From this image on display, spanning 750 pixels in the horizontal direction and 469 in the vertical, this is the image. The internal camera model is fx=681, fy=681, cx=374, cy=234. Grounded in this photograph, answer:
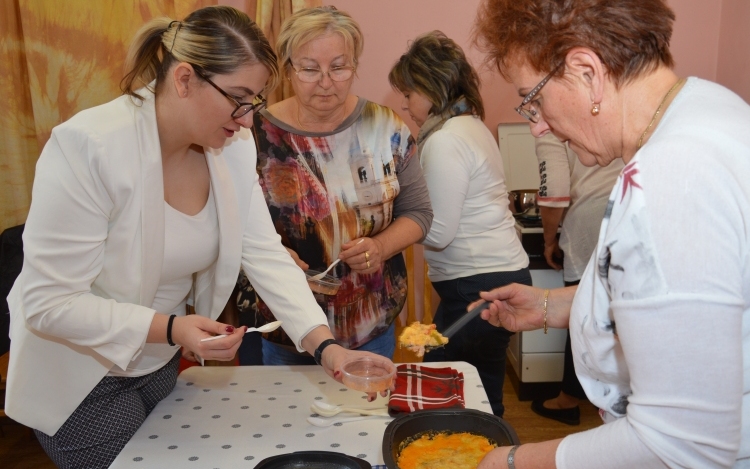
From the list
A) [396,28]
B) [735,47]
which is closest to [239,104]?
[396,28]

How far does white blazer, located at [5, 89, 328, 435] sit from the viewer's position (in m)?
1.33

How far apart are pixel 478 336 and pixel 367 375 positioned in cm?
94

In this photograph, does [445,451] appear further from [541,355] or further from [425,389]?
[541,355]

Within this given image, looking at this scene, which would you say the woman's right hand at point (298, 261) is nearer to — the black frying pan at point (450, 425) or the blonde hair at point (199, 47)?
the blonde hair at point (199, 47)

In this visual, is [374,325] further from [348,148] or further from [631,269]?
[631,269]

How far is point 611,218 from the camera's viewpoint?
0.88m

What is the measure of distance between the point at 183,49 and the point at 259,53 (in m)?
0.16

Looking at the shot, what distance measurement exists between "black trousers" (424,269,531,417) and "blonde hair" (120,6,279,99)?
1.18 meters

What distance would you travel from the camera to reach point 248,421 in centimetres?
150

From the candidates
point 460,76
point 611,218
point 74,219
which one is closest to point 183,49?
point 74,219

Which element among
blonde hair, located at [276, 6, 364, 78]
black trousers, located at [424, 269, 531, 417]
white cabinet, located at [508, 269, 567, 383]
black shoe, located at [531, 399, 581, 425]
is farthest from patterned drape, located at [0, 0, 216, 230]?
black shoe, located at [531, 399, 581, 425]

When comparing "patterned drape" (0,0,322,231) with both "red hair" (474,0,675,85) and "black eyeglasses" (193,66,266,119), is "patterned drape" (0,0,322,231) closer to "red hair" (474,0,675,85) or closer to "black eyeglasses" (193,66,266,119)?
"black eyeglasses" (193,66,266,119)

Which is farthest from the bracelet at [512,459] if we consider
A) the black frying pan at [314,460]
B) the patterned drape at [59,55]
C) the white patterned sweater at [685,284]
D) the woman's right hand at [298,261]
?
the patterned drape at [59,55]

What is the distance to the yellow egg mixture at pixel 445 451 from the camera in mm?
1267
